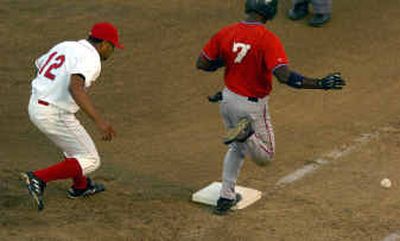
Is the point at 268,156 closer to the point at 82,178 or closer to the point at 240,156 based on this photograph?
the point at 240,156

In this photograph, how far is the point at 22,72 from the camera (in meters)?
12.9

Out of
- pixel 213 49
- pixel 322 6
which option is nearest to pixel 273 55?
pixel 213 49

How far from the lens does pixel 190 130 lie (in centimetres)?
1095

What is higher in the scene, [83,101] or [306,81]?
[306,81]

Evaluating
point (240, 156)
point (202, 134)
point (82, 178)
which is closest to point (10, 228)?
point (82, 178)

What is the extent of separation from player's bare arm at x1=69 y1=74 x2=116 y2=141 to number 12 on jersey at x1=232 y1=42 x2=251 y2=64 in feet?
4.15

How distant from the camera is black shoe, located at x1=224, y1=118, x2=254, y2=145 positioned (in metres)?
8.16

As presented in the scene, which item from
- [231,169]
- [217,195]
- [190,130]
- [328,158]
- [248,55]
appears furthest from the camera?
[190,130]

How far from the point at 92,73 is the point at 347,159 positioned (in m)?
3.22

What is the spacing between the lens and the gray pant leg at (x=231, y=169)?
8578mm

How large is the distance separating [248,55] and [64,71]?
1.61 meters

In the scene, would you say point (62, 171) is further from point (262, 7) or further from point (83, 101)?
point (262, 7)

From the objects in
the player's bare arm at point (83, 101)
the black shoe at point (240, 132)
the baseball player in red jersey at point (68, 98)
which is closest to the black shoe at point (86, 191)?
the baseball player in red jersey at point (68, 98)

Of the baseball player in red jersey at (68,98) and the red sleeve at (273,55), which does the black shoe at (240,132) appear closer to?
the red sleeve at (273,55)
